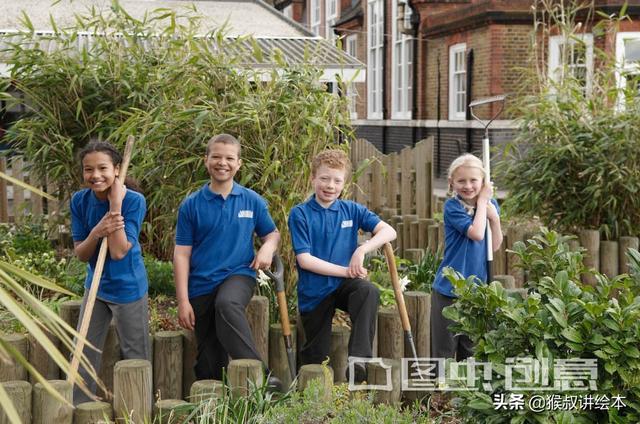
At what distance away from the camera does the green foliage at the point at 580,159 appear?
7.45 m

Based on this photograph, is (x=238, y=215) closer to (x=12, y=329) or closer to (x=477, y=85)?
(x=12, y=329)

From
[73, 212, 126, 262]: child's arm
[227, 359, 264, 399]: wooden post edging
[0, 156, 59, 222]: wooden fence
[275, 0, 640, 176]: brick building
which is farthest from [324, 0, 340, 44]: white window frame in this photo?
[227, 359, 264, 399]: wooden post edging

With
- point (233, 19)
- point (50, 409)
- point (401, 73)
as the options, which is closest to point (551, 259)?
point (50, 409)

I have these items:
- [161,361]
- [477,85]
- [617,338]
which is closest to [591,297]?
[617,338]

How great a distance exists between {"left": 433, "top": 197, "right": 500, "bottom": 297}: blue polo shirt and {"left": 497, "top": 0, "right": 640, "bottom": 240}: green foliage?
2764 millimetres

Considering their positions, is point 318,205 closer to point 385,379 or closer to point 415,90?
point 385,379

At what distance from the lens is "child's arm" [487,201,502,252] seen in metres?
4.83

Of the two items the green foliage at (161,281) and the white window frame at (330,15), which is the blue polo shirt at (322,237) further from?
the white window frame at (330,15)

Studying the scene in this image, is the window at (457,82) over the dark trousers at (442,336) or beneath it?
over

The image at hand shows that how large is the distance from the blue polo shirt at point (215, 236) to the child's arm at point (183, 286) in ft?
0.13

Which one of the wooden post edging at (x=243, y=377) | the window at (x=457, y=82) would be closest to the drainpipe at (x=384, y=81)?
the window at (x=457, y=82)

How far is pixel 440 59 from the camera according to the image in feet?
78.1

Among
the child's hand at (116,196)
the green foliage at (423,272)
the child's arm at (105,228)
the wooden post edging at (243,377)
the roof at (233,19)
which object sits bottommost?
the wooden post edging at (243,377)

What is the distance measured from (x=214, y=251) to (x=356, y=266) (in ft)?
2.30
